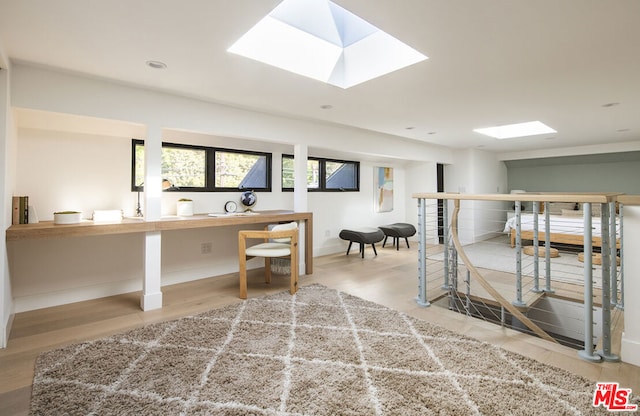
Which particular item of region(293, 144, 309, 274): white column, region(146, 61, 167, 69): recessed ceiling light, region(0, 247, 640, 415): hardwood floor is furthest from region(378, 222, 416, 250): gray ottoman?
region(146, 61, 167, 69): recessed ceiling light

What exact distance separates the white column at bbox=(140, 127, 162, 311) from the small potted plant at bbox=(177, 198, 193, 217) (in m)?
0.62

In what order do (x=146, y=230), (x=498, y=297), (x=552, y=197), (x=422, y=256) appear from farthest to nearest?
(x=422, y=256) → (x=146, y=230) → (x=498, y=297) → (x=552, y=197)

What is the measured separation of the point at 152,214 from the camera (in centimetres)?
304

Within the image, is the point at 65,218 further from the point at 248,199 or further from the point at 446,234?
the point at 446,234

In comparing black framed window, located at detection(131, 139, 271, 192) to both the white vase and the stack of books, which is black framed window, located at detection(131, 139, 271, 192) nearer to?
the white vase

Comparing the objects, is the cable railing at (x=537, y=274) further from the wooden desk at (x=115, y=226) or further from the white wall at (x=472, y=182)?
the wooden desk at (x=115, y=226)

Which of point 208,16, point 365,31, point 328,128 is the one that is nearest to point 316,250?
point 328,128

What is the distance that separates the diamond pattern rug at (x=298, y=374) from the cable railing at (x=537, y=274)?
58cm

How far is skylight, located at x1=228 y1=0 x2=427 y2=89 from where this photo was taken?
2.38 m

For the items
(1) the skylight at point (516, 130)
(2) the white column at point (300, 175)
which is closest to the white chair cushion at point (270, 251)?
(2) the white column at point (300, 175)

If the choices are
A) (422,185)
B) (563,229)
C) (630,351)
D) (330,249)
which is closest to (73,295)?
(330,249)

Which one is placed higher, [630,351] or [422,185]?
[422,185]

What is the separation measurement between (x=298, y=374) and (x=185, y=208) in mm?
2527

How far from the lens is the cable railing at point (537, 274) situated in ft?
6.76
